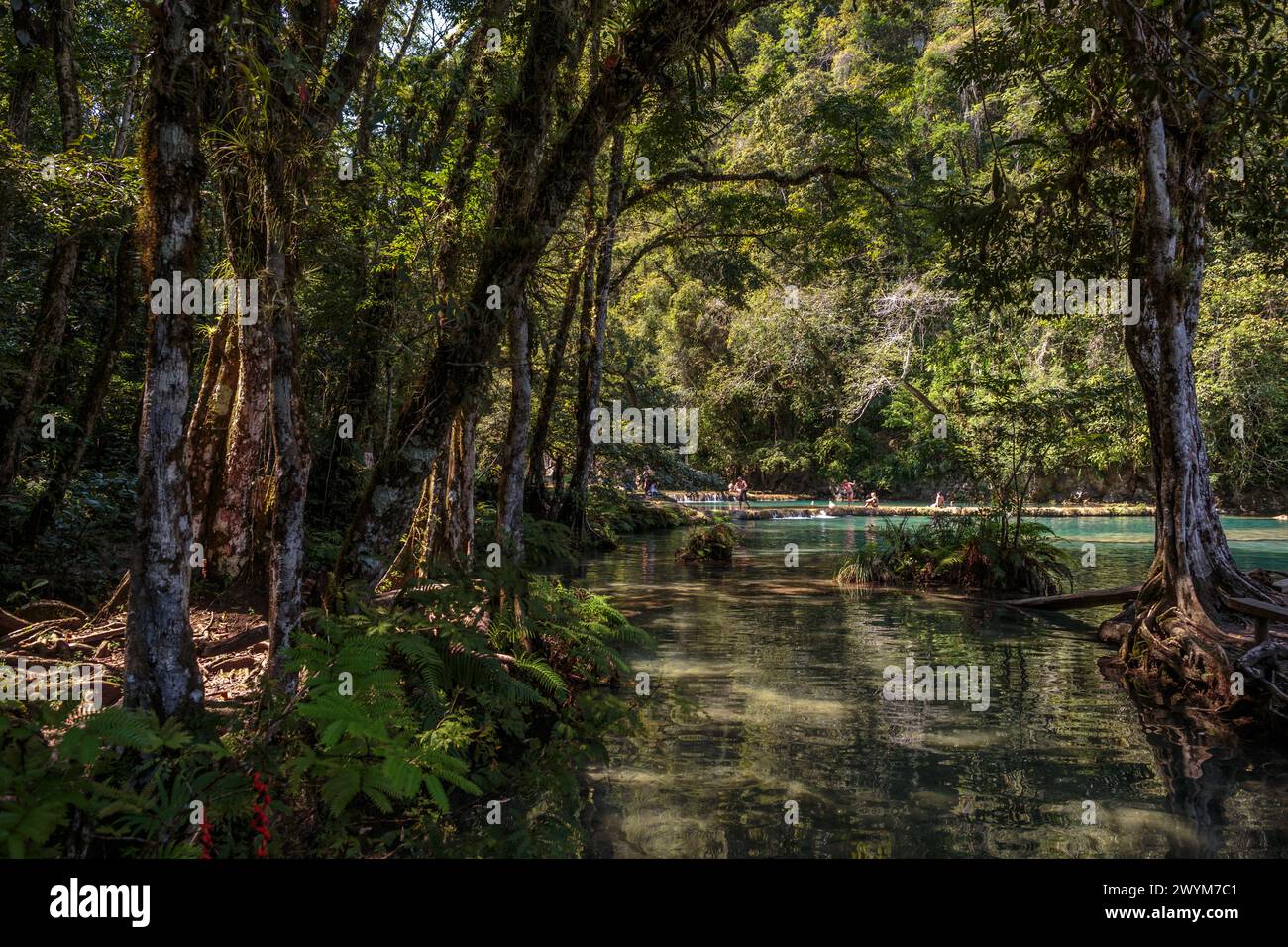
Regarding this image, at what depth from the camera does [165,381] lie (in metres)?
3.93

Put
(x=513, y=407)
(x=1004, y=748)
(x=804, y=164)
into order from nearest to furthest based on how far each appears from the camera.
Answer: (x=1004, y=748)
(x=513, y=407)
(x=804, y=164)

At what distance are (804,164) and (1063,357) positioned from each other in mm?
15863

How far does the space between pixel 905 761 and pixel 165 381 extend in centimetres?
569

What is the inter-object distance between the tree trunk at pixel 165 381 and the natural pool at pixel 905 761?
2668 mm

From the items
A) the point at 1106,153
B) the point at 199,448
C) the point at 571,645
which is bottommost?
the point at 571,645

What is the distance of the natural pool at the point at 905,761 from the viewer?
4715 mm

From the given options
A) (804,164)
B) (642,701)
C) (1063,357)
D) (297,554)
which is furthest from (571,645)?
(1063,357)

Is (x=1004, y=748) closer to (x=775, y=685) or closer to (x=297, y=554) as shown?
(x=775, y=685)

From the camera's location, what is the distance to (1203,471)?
28.8 feet

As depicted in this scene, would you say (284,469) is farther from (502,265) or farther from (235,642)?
(235,642)

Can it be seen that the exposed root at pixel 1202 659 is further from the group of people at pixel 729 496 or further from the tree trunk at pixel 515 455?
the group of people at pixel 729 496

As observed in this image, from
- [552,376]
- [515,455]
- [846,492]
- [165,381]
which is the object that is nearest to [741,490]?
[846,492]

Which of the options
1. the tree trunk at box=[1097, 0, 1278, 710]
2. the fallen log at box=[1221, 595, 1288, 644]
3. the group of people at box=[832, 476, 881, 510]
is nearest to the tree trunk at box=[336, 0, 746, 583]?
the tree trunk at box=[1097, 0, 1278, 710]

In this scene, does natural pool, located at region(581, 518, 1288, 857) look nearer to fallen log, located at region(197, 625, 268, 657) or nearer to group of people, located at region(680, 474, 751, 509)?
fallen log, located at region(197, 625, 268, 657)
